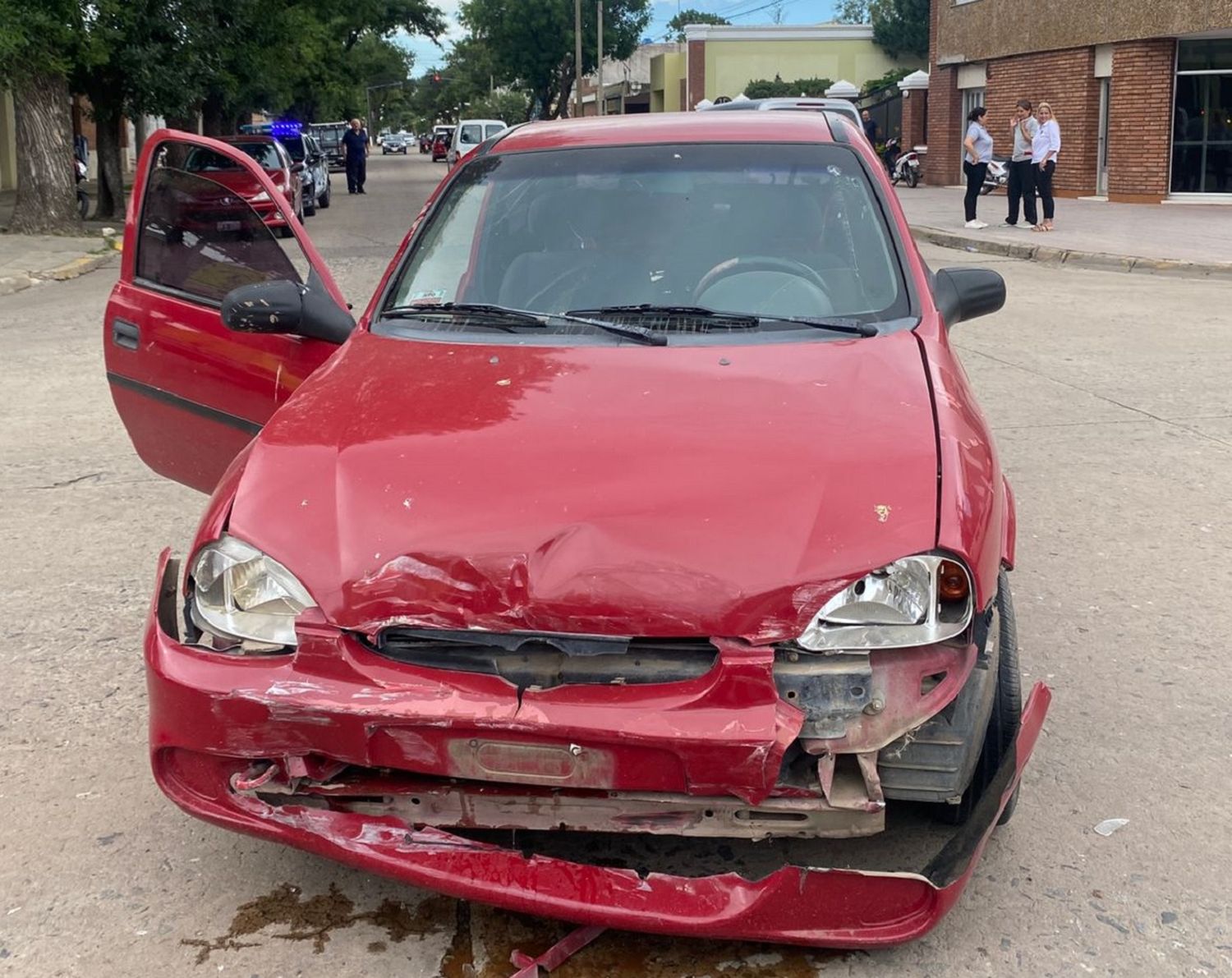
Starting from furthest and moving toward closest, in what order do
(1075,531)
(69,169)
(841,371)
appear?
(69,169)
(1075,531)
(841,371)

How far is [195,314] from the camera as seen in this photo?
464cm

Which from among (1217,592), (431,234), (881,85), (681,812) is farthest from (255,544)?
(881,85)

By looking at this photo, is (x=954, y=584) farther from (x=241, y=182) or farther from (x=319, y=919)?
(x=241, y=182)

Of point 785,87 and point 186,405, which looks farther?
point 785,87

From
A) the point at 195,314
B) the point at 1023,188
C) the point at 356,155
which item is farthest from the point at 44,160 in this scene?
the point at 195,314

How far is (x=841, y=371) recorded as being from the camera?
3.36 meters

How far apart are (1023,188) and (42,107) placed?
45.6 ft

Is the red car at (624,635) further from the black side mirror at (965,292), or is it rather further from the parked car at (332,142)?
the parked car at (332,142)

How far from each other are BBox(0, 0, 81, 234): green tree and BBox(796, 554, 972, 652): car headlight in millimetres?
16487

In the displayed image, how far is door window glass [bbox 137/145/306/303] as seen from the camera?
4.70 meters

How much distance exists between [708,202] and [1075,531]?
8.17ft

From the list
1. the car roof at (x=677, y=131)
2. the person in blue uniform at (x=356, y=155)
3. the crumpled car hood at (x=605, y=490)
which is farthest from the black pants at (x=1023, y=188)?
the person in blue uniform at (x=356, y=155)

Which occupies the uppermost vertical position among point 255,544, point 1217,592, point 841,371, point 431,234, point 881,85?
point 881,85

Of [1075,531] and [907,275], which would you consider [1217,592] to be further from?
[907,275]
